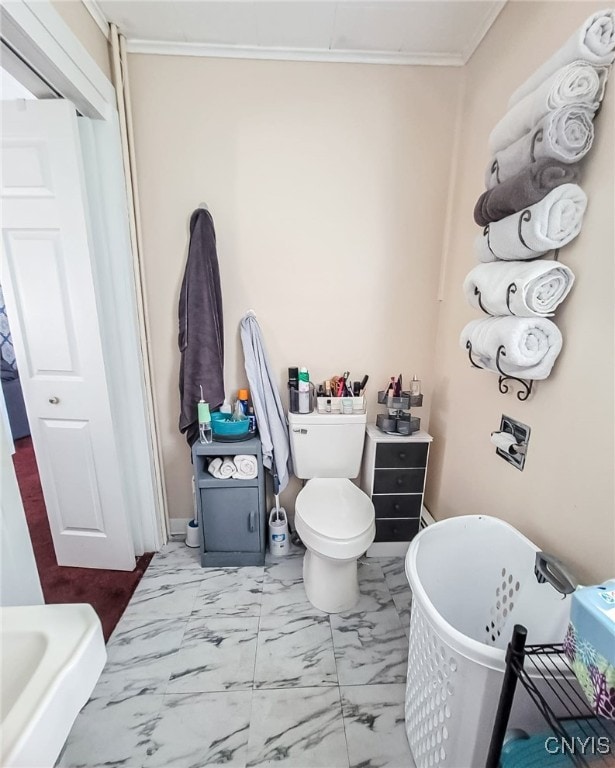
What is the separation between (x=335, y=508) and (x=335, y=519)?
7 centimetres

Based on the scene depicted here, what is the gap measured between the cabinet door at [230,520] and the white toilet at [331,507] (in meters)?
0.29

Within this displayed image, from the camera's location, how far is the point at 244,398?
180 cm

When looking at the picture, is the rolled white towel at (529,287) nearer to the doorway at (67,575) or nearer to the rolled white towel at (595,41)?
the rolled white towel at (595,41)

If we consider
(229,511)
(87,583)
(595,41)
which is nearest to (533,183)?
(595,41)

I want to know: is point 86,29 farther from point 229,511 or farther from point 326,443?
point 229,511

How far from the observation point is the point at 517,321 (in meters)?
1.00

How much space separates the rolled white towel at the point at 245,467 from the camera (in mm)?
1699

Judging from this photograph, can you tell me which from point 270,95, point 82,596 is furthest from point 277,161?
point 82,596

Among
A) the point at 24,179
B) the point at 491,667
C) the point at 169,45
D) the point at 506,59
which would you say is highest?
the point at 169,45

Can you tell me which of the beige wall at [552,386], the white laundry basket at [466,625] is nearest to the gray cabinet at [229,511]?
the white laundry basket at [466,625]

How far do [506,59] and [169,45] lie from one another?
1.41 m

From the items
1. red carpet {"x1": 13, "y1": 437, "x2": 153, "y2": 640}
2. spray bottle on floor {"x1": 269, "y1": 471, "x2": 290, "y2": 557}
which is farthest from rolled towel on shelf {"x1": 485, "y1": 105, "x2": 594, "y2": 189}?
red carpet {"x1": 13, "y1": 437, "x2": 153, "y2": 640}

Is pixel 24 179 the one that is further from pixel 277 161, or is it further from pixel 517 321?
pixel 517 321

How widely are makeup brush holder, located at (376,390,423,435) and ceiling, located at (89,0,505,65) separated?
158cm
